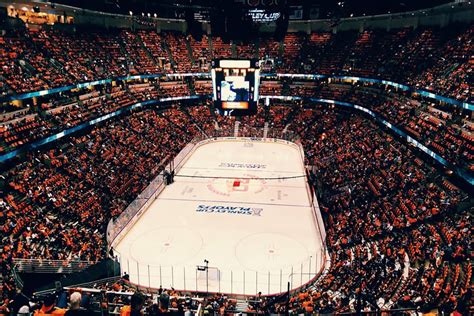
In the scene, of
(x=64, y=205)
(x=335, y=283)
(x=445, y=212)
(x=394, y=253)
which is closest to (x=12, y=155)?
(x=64, y=205)

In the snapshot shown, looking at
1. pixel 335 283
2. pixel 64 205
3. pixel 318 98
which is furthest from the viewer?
pixel 318 98

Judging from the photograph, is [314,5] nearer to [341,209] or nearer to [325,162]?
[325,162]

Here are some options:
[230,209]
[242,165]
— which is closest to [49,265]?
[230,209]

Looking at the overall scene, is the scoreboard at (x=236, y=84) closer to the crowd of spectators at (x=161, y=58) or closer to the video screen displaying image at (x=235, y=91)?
the video screen displaying image at (x=235, y=91)

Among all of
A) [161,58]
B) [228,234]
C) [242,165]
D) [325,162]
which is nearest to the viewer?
[228,234]

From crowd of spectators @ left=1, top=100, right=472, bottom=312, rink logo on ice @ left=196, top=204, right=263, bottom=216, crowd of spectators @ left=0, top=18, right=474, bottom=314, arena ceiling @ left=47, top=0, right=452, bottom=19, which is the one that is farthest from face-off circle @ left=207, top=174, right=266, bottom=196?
arena ceiling @ left=47, top=0, right=452, bottom=19

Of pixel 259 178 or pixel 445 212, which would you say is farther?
pixel 259 178

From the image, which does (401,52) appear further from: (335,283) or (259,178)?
(335,283)
